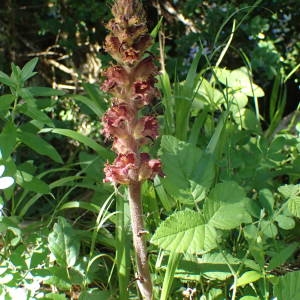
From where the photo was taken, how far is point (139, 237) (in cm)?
164

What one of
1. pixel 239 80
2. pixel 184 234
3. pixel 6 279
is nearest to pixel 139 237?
pixel 184 234

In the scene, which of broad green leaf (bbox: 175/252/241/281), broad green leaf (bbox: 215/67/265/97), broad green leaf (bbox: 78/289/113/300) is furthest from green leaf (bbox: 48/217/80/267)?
broad green leaf (bbox: 215/67/265/97)

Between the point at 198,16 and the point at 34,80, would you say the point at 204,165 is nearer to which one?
the point at 198,16

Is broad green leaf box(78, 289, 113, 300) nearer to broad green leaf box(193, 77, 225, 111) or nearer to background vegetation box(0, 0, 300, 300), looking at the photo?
background vegetation box(0, 0, 300, 300)

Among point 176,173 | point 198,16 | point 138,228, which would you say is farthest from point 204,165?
point 198,16

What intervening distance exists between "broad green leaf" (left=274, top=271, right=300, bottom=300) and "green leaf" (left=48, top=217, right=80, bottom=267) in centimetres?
62

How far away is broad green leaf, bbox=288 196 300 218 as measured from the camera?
1.67 metres

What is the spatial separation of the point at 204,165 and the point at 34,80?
240cm

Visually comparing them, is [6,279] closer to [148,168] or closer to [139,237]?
[139,237]

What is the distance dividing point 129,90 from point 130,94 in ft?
0.04

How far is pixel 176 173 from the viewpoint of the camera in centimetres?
170

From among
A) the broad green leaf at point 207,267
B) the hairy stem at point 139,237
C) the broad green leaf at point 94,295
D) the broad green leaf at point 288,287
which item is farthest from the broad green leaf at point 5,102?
the broad green leaf at point 288,287

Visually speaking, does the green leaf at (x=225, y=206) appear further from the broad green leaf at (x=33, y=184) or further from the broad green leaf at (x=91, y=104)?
the broad green leaf at (x=91, y=104)

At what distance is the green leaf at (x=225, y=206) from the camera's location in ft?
5.18
